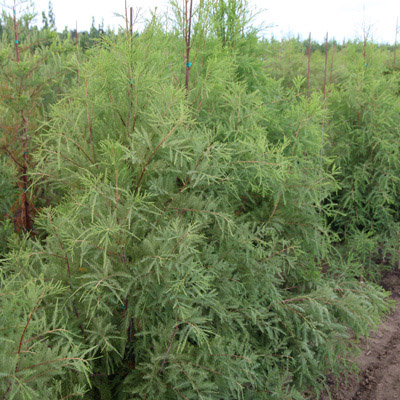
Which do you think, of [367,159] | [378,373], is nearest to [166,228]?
[378,373]

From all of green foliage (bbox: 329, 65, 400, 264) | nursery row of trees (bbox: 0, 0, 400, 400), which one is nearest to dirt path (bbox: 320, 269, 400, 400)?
nursery row of trees (bbox: 0, 0, 400, 400)

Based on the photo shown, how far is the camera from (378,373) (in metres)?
4.29

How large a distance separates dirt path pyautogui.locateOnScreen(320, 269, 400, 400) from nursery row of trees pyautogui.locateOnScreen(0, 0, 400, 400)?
2.10 ft

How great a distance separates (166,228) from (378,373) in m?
3.43

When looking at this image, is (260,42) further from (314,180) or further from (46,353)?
(46,353)

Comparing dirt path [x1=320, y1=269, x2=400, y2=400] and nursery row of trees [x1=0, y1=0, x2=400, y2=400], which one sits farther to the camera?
dirt path [x1=320, y1=269, x2=400, y2=400]

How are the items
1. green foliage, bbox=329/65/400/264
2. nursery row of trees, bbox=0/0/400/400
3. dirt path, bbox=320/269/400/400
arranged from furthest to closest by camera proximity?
green foliage, bbox=329/65/400/264
dirt path, bbox=320/269/400/400
nursery row of trees, bbox=0/0/400/400

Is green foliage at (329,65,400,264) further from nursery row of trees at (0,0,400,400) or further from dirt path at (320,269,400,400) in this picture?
nursery row of trees at (0,0,400,400)

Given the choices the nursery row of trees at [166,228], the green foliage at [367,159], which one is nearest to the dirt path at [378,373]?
the nursery row of trees at [166,228]

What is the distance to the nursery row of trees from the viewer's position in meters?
2.23

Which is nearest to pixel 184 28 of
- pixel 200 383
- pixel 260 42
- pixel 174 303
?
pixel 260 42

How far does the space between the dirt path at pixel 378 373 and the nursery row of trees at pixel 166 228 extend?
0.64 m

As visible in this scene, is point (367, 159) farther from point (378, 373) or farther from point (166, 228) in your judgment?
point (166, 228)

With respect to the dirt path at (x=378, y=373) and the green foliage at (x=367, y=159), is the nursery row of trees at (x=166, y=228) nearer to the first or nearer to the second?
the dirt path at (x=378, y=373)
